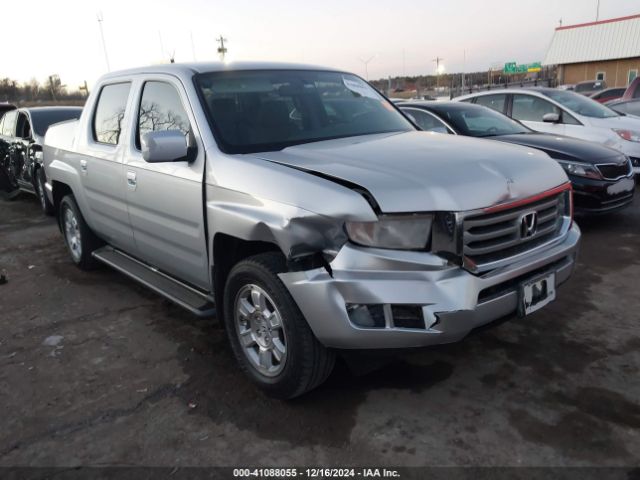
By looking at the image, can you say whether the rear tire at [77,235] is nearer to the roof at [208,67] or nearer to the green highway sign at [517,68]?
the roof at [208,67]

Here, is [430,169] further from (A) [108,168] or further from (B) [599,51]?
(B) [599,51]

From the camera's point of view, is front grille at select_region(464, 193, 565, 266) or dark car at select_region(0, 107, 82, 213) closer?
front grille at select_region(464, 193, 565, 266)

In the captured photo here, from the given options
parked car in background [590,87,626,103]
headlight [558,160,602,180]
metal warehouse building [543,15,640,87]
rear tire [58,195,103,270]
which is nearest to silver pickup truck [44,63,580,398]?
rear tire [58,195,103,270]

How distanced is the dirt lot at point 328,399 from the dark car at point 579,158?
1923 millimetres

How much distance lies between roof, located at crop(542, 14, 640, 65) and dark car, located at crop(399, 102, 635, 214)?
1281 inches

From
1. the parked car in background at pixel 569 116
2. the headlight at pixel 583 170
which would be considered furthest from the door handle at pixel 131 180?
the parked car in background at pixel 569 116

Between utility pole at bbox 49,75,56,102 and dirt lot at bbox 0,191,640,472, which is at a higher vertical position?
utility pole at bbox 49,75,56,102

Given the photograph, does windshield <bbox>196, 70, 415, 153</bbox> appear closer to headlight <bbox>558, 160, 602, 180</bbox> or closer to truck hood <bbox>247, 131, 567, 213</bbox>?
truck hood <bbox>247, 131, 567, 213</bbox>

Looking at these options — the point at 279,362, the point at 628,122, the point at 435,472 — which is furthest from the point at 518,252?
the point at 628,122

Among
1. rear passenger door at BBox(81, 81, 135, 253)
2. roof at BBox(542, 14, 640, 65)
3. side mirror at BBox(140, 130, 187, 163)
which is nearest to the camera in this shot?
side mirror at BBox(140, 130, 187, 163)

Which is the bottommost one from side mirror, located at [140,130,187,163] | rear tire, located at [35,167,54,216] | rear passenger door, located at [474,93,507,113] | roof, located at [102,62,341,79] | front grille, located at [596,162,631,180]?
rear tire, located at [35,167,54,216]

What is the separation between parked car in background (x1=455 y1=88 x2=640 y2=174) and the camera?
799 cm

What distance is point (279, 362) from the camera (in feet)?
9.61

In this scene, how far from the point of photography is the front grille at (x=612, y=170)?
6055 millimetres
